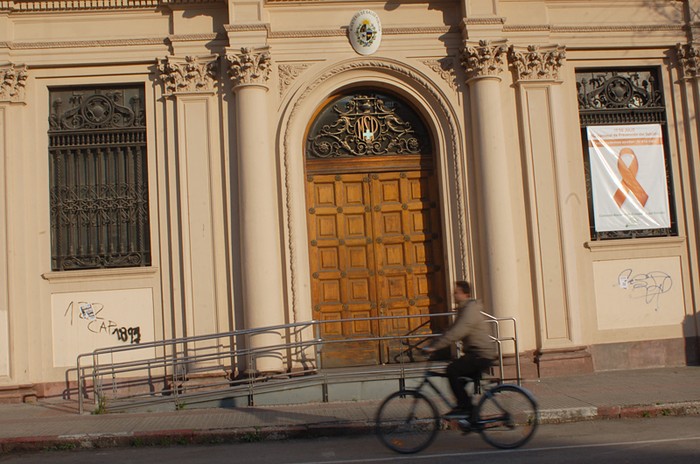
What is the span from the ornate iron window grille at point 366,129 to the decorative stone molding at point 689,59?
5.05 m

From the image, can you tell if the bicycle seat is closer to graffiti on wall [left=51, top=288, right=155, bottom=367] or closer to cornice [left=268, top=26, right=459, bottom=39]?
graffiti on wall [left=51, top=288, right=155, bottom=367]

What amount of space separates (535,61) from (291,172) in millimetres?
4846

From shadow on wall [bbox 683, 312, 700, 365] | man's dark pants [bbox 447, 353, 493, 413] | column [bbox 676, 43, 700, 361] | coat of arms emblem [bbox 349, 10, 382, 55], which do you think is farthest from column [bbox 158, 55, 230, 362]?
column [bbox 676, 43, 700, 361]

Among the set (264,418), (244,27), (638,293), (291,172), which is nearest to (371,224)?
(291,172)

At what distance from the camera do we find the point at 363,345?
1327cm

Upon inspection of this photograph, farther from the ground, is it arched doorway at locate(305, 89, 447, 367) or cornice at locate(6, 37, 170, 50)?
cornice at locate(6, 37, 170, 50)

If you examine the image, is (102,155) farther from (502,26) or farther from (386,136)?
(502,26)

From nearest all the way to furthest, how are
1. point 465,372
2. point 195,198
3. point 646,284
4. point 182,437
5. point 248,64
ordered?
point 465,372 → point 182,437 → point 248,64 → point 195,198 → point 646,284

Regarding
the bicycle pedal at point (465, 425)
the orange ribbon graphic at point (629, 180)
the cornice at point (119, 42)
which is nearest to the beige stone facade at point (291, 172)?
the cornice at point (119, 42)

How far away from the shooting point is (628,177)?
Result: 13.9m

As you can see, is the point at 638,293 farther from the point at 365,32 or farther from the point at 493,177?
the point at 365,32

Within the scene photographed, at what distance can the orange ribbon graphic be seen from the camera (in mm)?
13805

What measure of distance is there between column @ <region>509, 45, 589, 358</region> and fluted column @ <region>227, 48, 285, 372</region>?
453 centimetres

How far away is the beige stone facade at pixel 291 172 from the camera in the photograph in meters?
12.8
